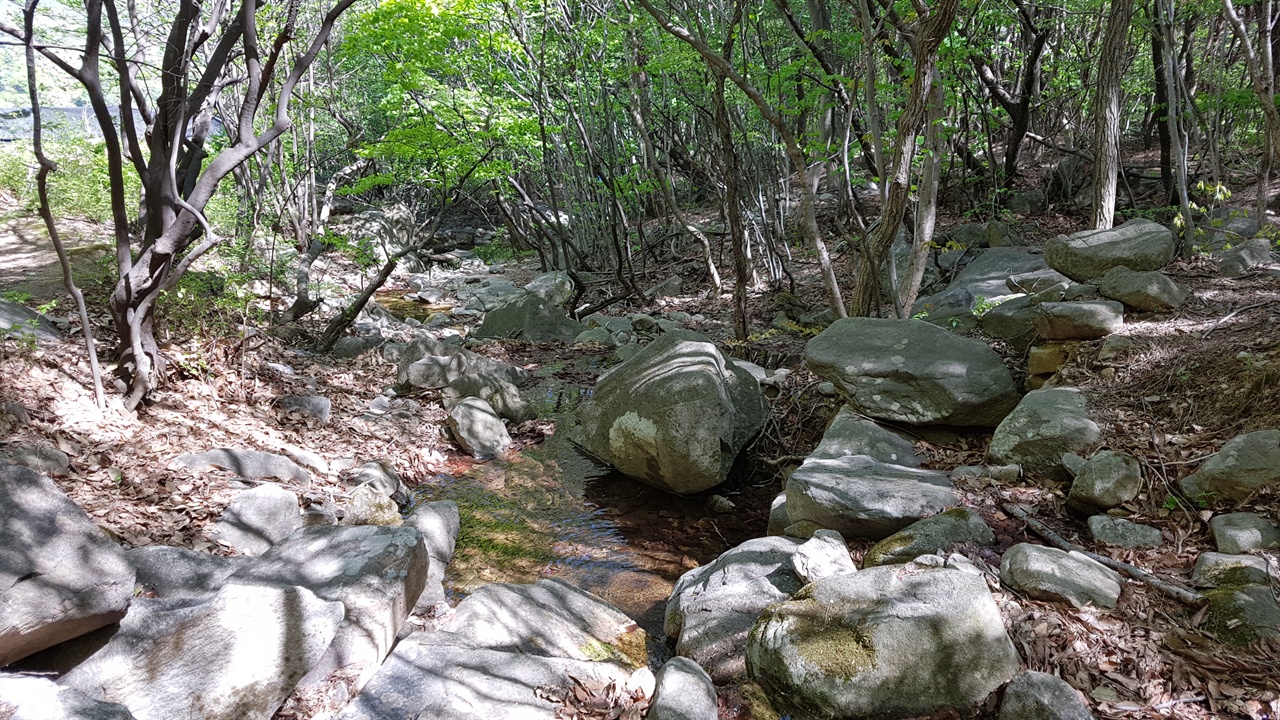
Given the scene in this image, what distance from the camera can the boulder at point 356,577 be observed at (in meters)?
3.09

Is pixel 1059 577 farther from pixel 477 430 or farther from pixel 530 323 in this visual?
pixel 530 323

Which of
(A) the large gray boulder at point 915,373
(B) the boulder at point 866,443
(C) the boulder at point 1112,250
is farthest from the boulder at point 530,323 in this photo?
(C) the boulder at point 1112,250

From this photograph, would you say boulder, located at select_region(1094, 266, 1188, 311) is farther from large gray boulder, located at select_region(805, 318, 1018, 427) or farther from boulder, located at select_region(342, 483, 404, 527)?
boulder, located at select_region(342, 483, 404, 527)

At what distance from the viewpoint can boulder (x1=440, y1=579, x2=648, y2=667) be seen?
3436 millimetres

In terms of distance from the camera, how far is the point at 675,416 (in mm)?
5512

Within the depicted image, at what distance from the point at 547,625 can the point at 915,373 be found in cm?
334

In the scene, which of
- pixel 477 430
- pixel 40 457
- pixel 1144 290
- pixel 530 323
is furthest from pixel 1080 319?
pixel 530 323

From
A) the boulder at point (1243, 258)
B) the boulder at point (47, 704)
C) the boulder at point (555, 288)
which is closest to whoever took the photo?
the boulder at point (47, 704)

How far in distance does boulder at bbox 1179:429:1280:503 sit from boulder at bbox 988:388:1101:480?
68 centimetres

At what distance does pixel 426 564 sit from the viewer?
385 centimetres

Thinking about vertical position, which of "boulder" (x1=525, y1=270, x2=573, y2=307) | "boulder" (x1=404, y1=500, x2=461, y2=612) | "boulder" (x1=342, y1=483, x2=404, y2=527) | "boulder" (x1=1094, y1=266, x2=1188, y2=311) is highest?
"boulder" (x1=1094, y1=266, x2=1188, y2=311)

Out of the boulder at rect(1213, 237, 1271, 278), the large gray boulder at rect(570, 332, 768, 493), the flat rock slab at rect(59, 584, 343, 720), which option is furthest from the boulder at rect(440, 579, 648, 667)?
the boulder at rect(1213, 237, 1271, 278)

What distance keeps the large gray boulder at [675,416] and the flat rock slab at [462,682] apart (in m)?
2.36

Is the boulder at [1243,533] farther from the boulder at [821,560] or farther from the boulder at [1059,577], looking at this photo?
the boulder at [821,560]
